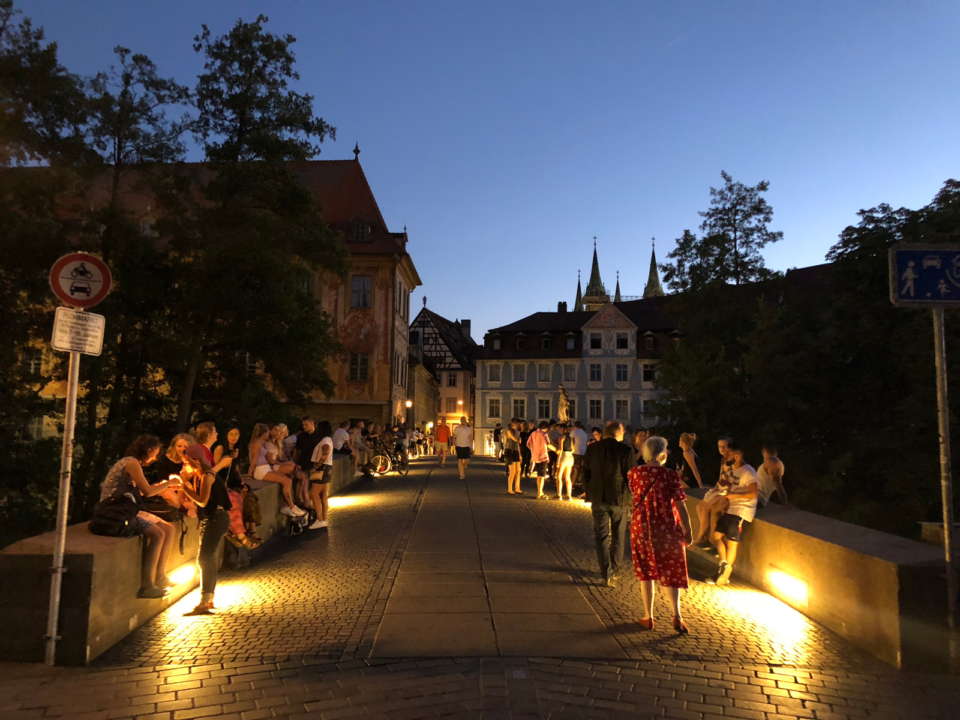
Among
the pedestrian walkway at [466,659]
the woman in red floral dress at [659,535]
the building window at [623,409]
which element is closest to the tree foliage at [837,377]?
the pedestrian walkway at [466,659]

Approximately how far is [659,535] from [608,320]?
62851 mm

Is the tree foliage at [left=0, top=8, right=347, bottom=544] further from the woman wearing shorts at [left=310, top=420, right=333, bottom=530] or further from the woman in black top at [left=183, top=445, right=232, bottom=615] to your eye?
the woman in black top at [left=183, top=445, right=232, bottom=615]

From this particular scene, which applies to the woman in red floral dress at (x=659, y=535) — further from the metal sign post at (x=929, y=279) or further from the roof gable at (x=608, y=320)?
the roof gable at (x=608, y=320)

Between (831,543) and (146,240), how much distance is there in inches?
749

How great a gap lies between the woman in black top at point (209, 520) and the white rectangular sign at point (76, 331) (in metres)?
1.79

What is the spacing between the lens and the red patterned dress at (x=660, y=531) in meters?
7.10

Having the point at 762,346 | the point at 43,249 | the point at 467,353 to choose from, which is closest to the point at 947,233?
the point at 762,346

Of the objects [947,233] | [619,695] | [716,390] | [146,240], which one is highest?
[947,233]

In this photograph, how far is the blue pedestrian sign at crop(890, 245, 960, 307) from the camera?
682 cm

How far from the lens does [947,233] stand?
2783 centimetres

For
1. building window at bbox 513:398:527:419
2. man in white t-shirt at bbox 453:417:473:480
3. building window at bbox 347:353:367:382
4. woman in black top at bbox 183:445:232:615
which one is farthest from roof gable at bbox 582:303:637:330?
woman in black top at bbox 183:445:232:615

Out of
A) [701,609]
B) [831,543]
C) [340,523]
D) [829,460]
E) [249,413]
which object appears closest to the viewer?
[831,543]

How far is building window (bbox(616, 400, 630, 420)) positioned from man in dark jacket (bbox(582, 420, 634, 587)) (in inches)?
2354

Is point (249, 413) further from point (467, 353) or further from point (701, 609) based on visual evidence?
point (467, 353)
